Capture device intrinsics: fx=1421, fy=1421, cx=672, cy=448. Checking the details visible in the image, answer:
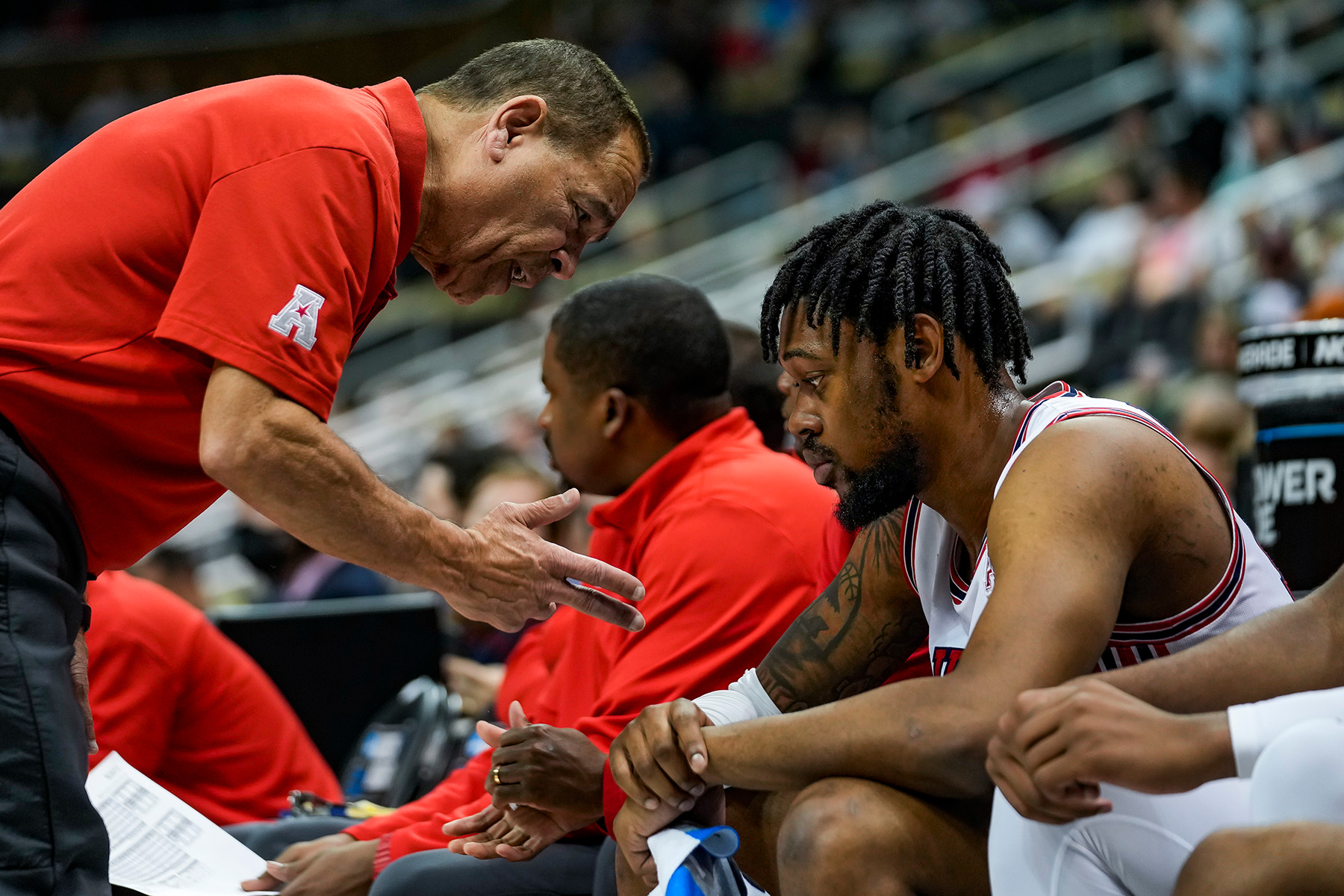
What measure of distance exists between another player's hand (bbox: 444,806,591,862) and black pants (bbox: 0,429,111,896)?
73 cm

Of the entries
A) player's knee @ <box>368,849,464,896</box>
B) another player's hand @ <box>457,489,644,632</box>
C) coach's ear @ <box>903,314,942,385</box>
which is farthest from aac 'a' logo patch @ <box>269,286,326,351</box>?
player's knee @ <box>368,849,464,896</box>

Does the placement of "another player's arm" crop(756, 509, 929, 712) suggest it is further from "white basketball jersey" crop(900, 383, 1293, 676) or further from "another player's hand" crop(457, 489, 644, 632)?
"another player's hand" crop(457, 489, 644, 632)

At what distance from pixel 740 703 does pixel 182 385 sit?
0.98 m

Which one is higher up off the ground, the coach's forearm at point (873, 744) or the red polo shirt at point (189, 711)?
the coach's forearm at point (873, 744)

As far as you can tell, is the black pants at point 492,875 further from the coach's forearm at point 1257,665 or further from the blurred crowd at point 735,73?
the blurred crowd at point 735,73

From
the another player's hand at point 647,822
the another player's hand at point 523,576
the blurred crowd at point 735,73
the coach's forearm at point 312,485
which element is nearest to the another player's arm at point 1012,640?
the another player's hand at point 647,822

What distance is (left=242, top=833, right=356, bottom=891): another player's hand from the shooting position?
276 cm

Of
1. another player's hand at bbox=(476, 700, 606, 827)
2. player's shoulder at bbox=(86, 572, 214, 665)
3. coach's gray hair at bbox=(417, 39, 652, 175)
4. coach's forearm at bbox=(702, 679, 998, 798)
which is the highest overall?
coach's gray hair at bbox=(417, 39, 652, 175)

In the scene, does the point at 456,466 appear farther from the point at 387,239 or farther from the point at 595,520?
the point at 387,239

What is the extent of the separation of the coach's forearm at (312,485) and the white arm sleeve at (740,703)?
1.61 feet

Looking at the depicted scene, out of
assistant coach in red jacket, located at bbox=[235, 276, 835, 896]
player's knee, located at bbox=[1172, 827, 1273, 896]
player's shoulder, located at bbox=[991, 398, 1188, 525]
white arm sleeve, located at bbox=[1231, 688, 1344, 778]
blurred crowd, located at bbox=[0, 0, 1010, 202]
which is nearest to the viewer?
player's knee, located at bbox=[1172, 827, 1273, 896]

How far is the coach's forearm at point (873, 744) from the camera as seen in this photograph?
1762 mm

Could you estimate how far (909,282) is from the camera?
212 centimetres

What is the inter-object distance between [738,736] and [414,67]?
41.9 ft
